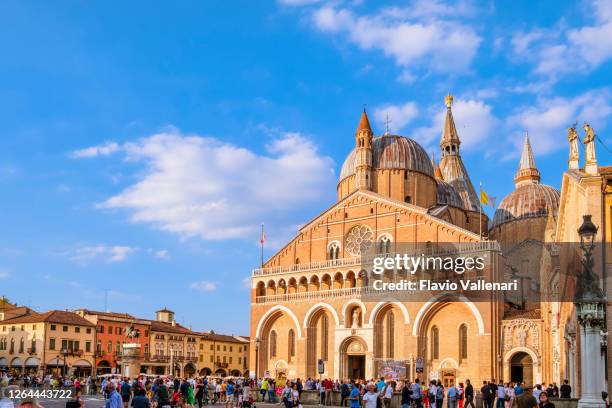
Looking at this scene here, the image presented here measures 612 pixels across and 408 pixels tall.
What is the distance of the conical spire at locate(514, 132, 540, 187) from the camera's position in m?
72.9

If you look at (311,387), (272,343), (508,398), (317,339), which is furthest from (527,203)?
(508,398)

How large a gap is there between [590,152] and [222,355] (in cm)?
6803

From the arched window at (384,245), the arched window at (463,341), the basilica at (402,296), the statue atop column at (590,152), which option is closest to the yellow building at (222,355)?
the basilica at (402,296)

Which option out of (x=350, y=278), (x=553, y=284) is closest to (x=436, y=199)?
(x=350, y=278)

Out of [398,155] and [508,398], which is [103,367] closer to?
[398,155]

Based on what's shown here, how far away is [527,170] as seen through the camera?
73.3m

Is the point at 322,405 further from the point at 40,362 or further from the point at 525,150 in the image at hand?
the point at 525,150

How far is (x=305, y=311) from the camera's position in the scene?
50.9 meters

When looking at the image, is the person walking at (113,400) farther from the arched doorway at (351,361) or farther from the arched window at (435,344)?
the arched doorway at (351,361)

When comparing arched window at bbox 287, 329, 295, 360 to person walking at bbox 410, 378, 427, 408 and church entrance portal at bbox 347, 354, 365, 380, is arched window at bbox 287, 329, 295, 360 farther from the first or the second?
person walking at bbox 410, 378, 427, 408

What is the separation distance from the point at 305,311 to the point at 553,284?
57.0ft

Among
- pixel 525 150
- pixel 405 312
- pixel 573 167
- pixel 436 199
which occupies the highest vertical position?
pixel 525 150

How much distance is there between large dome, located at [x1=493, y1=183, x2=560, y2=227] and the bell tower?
43.0 feet

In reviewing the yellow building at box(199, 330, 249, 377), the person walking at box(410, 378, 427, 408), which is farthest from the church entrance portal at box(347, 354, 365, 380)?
the yellow building at box(199, 330, 249, 377)
